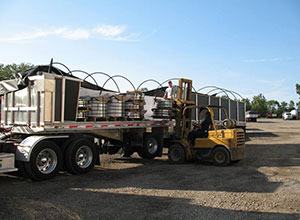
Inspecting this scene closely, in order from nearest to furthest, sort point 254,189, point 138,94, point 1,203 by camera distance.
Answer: point 1,203 → point 254,189 → point 138,94

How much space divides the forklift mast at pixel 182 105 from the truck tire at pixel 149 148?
3.22ft

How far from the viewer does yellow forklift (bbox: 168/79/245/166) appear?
9781 millimetres

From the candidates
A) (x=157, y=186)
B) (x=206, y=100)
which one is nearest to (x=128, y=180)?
(x=157, y=186)

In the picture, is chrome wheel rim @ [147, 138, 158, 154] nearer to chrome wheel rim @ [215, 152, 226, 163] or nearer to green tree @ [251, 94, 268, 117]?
chrome wheel rim @ [215, 152, 226, 163]

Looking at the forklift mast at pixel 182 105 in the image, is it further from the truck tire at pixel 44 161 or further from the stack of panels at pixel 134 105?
the truck tire at pixel 44 161

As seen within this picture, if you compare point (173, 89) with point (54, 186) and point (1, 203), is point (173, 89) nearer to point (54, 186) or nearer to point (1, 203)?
point (54, 186)

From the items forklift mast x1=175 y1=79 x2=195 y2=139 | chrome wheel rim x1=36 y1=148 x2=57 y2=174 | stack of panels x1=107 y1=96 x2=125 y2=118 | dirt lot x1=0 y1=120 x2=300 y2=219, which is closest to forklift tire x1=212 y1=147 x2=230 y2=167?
dirt lot x1=0 y1=120 x2=300 y2=219

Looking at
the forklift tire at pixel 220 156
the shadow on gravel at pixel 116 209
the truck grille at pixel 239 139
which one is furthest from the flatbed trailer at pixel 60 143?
the truck grille at pixel 239 139

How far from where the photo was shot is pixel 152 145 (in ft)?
39.0

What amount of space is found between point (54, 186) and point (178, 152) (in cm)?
500

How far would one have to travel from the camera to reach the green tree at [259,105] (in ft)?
382

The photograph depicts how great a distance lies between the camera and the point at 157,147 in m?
12.1

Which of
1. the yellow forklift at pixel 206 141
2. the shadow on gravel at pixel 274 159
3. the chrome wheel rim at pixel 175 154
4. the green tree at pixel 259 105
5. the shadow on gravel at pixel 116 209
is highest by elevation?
the green tree at pixel 259 105

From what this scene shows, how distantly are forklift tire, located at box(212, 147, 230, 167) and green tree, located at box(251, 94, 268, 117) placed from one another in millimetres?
109042
